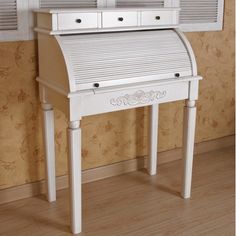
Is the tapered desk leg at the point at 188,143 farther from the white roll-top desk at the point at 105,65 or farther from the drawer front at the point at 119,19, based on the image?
the drawer front at the point at 119,19

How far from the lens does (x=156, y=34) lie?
2.33 metres

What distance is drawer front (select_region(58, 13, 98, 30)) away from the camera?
81.3 inches

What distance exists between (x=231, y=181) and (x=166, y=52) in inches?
44.2

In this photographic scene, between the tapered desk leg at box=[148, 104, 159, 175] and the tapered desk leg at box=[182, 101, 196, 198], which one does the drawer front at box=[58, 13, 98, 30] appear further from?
the tapered desk leg at box=[148, 104, 159, 175]

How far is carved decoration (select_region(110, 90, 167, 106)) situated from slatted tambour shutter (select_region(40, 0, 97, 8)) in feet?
2.17

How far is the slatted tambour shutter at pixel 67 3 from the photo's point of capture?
235 cm

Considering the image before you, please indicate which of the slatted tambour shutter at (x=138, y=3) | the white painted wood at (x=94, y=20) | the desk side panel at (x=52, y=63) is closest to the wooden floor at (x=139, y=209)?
the desk side panel at (x=52, y=63)

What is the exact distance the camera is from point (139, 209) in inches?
98.0

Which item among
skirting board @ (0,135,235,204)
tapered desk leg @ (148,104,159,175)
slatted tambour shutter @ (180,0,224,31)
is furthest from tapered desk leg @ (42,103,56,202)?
slatted tambour shutter @ (180,0,224,31)

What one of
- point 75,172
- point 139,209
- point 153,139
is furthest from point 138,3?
point 139,209

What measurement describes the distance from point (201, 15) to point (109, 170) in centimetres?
129

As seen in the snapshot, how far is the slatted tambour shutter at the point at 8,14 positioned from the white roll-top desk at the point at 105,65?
147 mm

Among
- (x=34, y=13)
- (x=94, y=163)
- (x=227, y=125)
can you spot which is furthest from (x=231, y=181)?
(x=34, y=13)

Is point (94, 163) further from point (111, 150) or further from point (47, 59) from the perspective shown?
point (47, 59)
